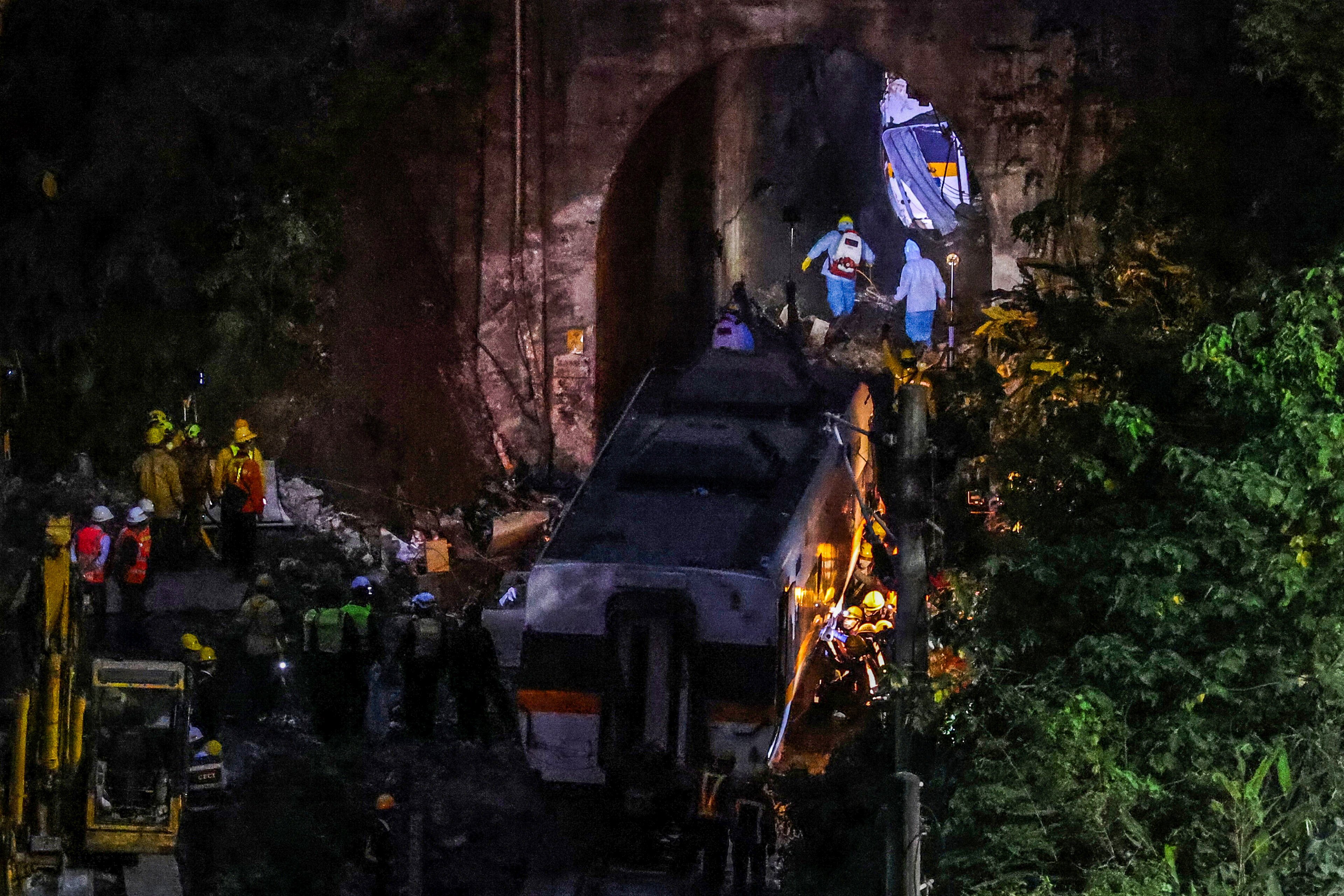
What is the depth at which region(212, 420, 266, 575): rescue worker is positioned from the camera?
17891 millimetres

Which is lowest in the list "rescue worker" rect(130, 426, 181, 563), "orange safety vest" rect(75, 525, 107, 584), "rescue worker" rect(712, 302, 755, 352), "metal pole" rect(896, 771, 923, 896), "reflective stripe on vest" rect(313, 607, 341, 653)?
"metal pole" rect(896, 771, 923, 896)

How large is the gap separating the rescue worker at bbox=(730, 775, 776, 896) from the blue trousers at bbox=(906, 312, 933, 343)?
35.4ft

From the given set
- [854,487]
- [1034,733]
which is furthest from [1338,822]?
[854,487]

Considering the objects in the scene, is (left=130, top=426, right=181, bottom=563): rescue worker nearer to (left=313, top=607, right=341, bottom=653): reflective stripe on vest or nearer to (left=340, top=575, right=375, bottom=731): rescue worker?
(left=340, top=575, right=375, bottom=731): rescue worker

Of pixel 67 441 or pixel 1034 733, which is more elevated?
pixel 67 441

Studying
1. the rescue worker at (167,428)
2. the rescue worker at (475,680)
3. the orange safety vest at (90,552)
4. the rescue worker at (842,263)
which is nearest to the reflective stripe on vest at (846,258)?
the rescue worker at (842,263)

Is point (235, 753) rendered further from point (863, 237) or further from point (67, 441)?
point (863, 237)

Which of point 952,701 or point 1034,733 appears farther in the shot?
point 952,701

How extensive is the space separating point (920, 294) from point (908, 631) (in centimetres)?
1366

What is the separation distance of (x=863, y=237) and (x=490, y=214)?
10500 millimetres

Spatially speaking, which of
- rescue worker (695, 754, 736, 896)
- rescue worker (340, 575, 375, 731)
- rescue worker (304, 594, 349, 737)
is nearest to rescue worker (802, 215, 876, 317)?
rescue worker (340, 575, 375, 731)

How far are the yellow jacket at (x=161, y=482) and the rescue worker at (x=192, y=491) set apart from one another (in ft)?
0.27

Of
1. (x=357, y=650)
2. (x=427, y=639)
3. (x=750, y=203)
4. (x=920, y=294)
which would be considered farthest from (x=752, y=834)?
(x=750, y=203)

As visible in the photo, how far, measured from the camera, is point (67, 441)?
2025 centimetres
